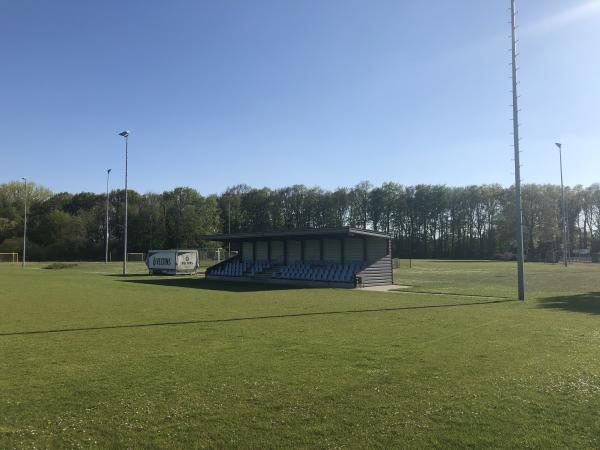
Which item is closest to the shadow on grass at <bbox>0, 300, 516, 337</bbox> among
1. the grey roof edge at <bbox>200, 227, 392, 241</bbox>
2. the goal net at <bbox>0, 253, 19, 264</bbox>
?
the grey roof edge at <bbox>200, 227, 392, 241</bbox>

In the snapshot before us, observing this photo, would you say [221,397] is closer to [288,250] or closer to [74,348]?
[74,348]

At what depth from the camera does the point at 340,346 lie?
9273 mm

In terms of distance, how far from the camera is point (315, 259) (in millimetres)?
32469

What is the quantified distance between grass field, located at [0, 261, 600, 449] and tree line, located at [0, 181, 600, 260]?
2990 inches

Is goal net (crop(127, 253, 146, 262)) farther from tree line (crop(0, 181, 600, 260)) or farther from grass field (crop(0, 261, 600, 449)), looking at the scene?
grass field (crop(0, 261, 600, 449))

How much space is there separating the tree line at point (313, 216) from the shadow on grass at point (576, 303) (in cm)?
6399

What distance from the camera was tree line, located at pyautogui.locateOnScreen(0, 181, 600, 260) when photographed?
276 ft

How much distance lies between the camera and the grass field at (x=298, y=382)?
188 inches

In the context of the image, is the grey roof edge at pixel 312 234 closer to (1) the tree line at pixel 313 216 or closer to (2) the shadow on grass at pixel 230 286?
(2) the shadow on grass at pixel 230 286

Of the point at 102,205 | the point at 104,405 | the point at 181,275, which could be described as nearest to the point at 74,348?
the point at 104,405

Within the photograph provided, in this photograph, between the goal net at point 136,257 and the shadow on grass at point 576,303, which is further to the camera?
the goal net at point 136,257

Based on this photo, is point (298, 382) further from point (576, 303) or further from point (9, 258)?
point (9, 258)

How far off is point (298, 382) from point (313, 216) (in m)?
97.1

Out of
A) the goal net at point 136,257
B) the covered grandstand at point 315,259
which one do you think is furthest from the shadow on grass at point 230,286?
the goal net at point 136,257
